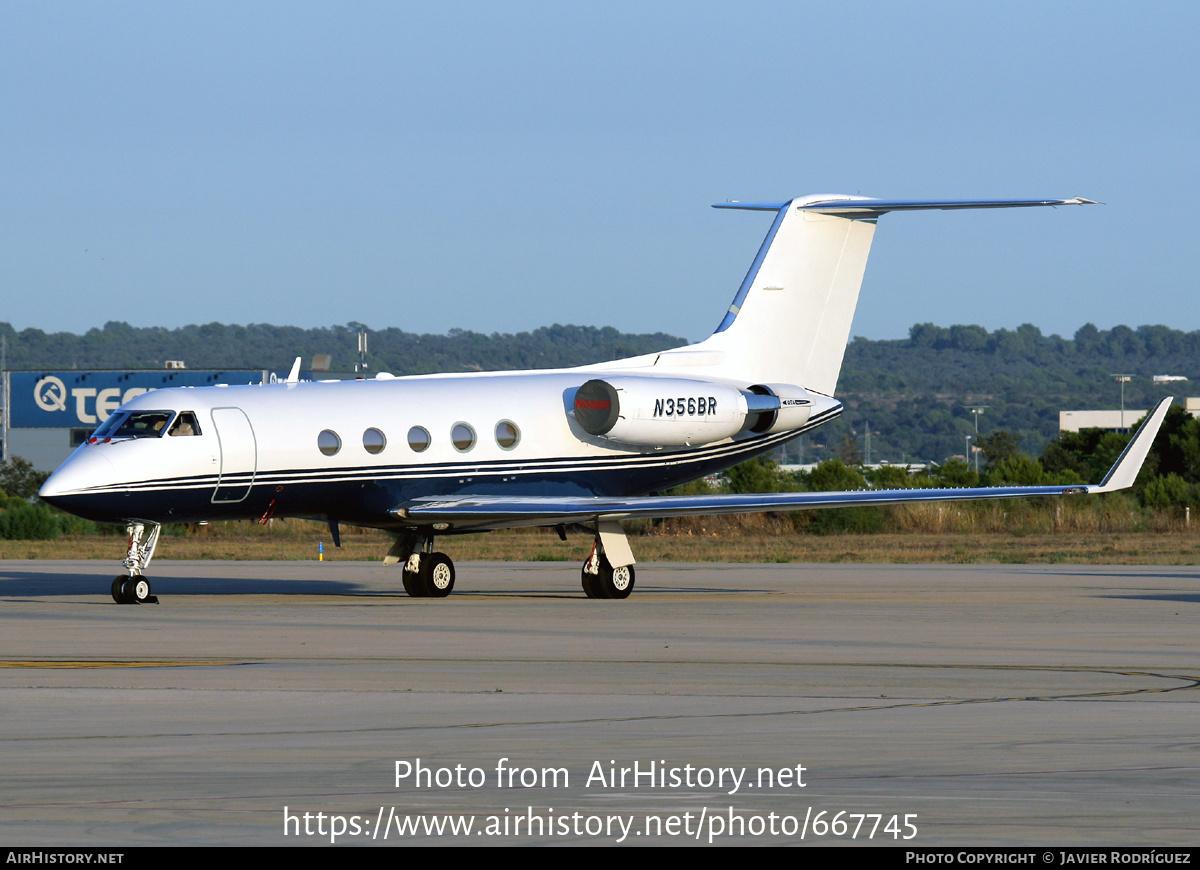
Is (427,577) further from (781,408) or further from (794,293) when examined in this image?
(794,293)

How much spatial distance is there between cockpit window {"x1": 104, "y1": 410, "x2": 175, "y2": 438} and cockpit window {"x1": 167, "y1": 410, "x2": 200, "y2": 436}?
11cm

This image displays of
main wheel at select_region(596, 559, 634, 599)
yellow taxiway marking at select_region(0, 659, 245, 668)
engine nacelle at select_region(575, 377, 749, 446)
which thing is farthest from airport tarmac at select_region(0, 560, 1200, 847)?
engine nacelle at select_region(575, 377, 749, 446)

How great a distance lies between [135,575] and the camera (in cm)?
2311

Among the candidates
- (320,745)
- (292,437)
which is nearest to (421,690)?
(320,745)

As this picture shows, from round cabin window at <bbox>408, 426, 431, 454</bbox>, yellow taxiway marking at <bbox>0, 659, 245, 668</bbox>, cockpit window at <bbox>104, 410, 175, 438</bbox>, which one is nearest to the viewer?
yellow taxiway marking at <bbox>0, 659, 245, 668</bbox>

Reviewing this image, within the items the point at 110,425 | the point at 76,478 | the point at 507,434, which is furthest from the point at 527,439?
the point at 76,478

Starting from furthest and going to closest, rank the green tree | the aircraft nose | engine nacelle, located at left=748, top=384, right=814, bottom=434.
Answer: the green tree
engine nacelle, located at left=748, top=384, right=814, bottom=434
the aircraft nose

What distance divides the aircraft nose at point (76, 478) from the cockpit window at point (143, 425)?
0.49 meters

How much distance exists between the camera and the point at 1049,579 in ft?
94.9

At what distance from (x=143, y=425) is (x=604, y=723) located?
1397 centimetres

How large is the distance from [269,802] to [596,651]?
8.40 metres

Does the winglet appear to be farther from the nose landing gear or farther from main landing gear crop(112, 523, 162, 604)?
main landing gear crop(112, 523, 162, 604)

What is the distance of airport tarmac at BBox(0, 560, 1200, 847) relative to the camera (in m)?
7.79
